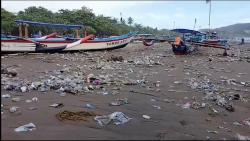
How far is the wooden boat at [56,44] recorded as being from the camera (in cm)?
1744

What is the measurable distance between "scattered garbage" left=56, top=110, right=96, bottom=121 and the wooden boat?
35.5 feet

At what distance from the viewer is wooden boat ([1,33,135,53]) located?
Answer: 17.4 m

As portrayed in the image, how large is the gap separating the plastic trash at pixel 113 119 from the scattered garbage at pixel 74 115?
226 millimetres

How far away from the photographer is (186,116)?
24.6ft

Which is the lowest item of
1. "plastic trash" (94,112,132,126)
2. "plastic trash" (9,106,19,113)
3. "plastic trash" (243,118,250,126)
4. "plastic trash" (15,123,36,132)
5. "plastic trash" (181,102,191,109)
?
"plastic trash" (243,118,250,126)

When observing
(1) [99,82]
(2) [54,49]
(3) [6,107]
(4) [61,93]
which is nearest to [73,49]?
(2) [54,49]

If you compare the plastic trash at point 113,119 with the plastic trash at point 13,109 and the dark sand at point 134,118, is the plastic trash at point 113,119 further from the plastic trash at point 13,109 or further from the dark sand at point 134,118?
the plastic trash at point 13,109

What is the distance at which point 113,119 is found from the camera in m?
6.53

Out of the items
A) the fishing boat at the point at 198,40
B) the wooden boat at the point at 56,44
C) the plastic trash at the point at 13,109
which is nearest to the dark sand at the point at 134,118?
the plastic trash at the point at 13,109

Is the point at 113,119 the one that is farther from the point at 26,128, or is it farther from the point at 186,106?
the point at 186,106

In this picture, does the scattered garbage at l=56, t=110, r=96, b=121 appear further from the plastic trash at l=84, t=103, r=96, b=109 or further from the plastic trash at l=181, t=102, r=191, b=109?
the plastic trash at l=181, t=102, r=191, b=109

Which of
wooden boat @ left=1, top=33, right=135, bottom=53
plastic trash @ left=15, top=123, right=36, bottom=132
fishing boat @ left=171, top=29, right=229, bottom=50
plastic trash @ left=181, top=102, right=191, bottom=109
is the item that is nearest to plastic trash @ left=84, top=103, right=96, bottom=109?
plastic trash @ left=15, top=123, right=36, bottom=132

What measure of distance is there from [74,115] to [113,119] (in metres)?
0.74

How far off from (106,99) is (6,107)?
224 cm
